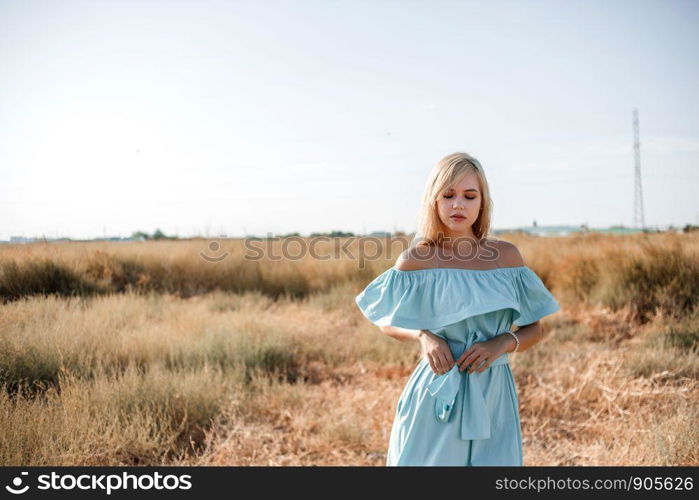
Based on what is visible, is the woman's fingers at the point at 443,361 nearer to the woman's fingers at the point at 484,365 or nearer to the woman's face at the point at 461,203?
the woman's fingers at the point at 484,365

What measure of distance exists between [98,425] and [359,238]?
12697 millimetres

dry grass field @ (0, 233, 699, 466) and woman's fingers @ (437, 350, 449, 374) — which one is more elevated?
woman's fingers @ (437, 350, 449, 374)

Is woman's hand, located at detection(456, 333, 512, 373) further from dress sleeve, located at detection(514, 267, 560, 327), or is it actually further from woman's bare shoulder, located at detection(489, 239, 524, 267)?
woman's bare shoulder, located at detection(489, 239, 524, 267)

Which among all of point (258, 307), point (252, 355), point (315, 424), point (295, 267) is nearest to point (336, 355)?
point (252, 355)

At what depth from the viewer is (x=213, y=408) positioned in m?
4.49

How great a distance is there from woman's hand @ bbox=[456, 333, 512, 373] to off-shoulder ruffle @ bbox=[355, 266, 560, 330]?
13 centimetres

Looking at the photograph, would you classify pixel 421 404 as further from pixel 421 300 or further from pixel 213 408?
pixel 213 408

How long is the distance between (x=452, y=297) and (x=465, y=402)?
40 centimetres

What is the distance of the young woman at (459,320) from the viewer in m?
1.93

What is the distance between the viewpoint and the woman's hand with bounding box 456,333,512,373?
192cm

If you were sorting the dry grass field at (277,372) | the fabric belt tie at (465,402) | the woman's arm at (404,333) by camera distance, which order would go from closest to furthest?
the fabric belt tie at (465,402) < the woman's arm at (404,333) < the dry grass field at (277,372)

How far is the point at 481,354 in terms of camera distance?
1916 mm

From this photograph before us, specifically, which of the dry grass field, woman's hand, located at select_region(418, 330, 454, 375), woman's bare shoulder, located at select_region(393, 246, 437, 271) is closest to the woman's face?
woman's bare shoulder, located at select_region(393, 246, 437, 271)

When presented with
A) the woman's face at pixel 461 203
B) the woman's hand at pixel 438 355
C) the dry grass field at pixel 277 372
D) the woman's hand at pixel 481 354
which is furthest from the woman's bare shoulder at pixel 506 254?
the dry grass field at pixel 277 372
